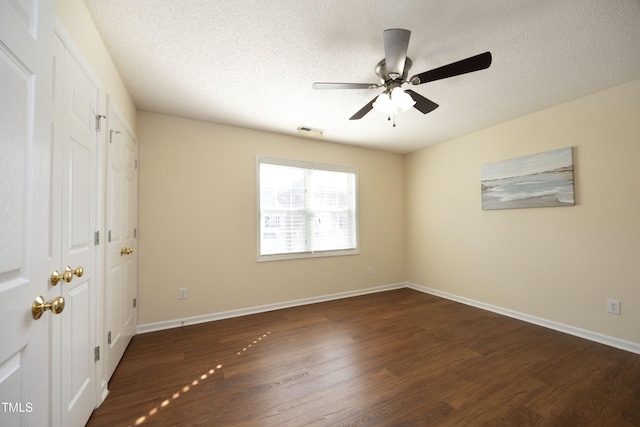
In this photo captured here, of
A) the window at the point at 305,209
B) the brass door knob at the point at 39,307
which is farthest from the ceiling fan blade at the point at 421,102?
the brass door knob at the point at 39,307

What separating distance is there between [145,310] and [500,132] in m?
→ 4.89

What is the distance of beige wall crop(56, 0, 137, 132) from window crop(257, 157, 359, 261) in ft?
5.36

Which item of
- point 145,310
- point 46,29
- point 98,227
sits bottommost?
point 145,310

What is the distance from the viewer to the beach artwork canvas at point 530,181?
2.71 m

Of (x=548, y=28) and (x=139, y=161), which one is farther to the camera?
(x=139, y=161)

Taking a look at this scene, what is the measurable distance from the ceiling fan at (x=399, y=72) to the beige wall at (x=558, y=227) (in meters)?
1.86

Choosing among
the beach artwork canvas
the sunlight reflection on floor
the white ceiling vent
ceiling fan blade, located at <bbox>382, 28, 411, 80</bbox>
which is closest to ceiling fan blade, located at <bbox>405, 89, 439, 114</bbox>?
ceiling fan blade, located at <bbox>382, 28, 411, 80</bbox>

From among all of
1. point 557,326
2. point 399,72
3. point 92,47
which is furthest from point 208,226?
point 557,326

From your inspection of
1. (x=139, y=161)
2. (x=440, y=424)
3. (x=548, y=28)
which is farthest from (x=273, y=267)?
(x=548, y=28)

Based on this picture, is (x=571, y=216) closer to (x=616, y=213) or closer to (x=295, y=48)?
(x=616, y=213)

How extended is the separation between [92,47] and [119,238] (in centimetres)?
142

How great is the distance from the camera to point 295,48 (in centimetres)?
189

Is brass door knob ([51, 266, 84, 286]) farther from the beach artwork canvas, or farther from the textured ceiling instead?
the beach artwork canvas

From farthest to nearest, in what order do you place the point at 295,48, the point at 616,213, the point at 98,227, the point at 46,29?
the point at 616,213, the point at 295,48, the point at 98,227, the point at 46,29
